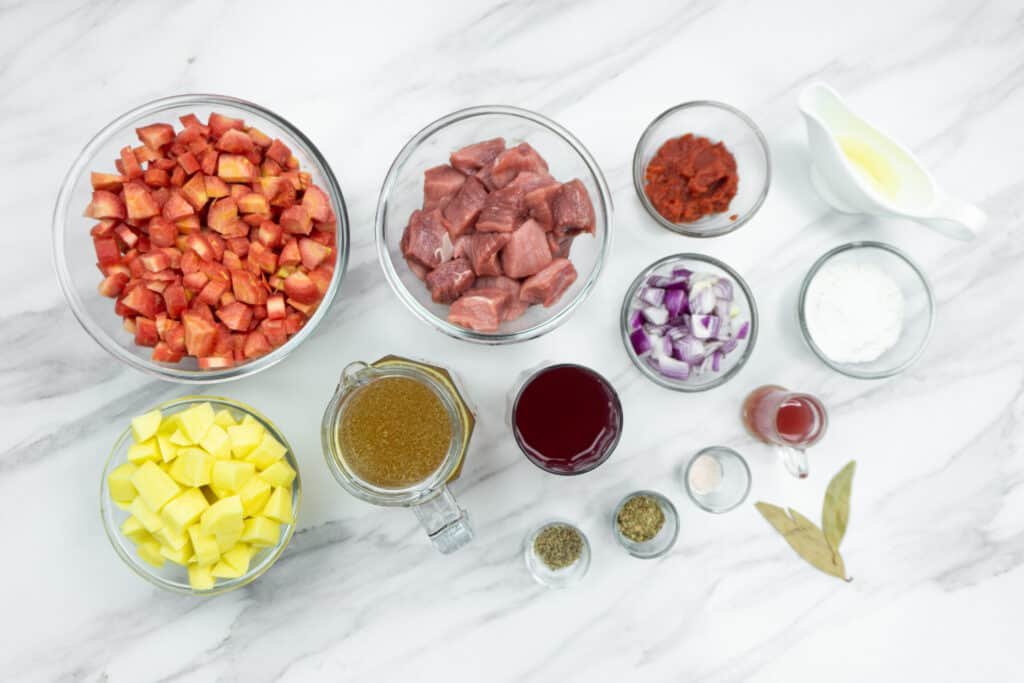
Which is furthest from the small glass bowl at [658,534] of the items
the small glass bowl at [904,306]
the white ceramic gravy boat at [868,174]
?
the white ceramic gravy boat at [868,174]

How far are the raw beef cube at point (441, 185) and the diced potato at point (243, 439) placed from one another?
61 cm

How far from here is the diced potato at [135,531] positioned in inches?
61.4

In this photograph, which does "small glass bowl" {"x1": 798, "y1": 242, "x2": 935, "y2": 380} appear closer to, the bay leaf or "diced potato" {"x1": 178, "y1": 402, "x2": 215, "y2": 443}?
the bay leaf

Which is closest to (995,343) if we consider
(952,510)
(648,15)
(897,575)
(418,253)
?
(952,510)

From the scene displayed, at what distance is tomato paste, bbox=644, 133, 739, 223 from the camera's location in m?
1.75

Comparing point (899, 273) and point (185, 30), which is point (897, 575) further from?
point (185, 30)

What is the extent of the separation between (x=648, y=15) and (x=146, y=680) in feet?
6.72

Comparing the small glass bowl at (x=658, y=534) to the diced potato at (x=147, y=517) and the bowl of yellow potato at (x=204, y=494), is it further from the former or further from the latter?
the diced potato at (x=147, y=517)

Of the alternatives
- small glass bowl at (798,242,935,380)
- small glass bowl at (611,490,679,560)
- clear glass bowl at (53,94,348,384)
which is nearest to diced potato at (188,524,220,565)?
clear glass bowl at (53,94,348,384)

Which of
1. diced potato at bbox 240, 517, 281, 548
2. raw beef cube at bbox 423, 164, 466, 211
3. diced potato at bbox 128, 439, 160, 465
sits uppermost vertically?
raw beef cube at bbox 423, 164, 466, 211

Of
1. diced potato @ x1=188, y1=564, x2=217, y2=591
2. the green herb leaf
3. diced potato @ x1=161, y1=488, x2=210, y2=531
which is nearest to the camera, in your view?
diced potato @ x1=161, y1=488, x2=210, y2=531

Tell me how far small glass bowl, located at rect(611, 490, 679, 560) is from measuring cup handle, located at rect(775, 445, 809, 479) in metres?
0.31

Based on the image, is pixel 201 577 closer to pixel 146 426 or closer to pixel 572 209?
pixel 146 426

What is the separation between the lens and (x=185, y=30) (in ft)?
5.86
